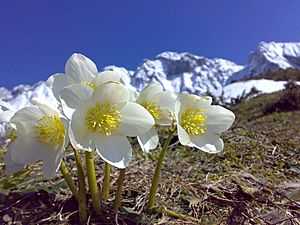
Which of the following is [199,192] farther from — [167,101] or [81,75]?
[81,75]

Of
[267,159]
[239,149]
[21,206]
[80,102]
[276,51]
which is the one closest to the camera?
[80,102]

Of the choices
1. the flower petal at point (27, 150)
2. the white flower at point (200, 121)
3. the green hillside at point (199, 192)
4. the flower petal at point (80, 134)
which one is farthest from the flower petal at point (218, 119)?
the flower petal at point (27, 150)

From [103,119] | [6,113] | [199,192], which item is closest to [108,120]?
Result: [103,119]

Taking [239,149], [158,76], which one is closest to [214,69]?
[158,76]

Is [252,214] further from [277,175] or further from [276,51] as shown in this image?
[276,51]

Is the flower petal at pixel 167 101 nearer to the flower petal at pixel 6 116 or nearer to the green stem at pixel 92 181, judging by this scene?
the green stem at pixel 92 181

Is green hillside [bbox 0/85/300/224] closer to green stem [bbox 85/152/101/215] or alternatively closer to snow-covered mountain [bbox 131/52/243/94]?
green stem [bbox 85/152/101/215]
